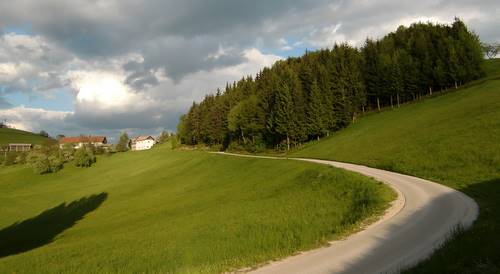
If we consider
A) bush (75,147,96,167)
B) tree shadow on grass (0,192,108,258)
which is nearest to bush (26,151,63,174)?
bush (75,147,96,167)

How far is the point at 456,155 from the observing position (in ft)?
108

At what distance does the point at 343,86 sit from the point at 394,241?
73.9 metres

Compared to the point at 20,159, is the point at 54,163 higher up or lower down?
lower down

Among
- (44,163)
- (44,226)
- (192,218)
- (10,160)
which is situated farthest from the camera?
(10,160)

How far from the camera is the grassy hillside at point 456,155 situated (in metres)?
10.3

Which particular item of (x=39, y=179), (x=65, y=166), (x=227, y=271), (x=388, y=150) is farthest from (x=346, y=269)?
(x=65, y=166)

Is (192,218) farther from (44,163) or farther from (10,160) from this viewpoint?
(10,160)

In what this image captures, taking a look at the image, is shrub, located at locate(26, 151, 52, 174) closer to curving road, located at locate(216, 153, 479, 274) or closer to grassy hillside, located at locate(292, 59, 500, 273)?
grassy hillside, located at locate(292, 59, 500, 273)

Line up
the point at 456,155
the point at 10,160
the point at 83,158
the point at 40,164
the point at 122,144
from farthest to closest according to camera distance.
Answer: the point at 122,144
the point at 10,160
the point at 83,158
the point at 40,164
the point at 456,155

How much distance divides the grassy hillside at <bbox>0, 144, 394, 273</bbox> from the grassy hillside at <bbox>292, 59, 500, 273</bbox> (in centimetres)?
538

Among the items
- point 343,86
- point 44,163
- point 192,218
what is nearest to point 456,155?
point 192,218

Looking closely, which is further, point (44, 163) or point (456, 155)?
point (44, 163)

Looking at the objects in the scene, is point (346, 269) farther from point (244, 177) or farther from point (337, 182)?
point (244, 177)

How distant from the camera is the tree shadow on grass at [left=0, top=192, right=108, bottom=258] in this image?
35947mm
